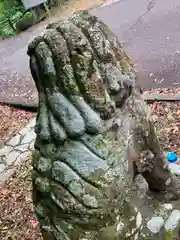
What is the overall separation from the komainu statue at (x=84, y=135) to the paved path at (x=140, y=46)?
13.4 ft

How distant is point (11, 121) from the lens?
266 inches

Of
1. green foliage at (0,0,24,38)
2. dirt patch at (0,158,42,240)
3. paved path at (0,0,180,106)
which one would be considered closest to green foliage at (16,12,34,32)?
green foliage at (0,0,24,38)

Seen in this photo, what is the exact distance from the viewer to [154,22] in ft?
27.5

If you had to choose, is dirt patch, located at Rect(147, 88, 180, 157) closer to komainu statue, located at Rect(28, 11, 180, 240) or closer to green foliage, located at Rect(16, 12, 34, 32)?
komainu statue, located at Rect(28, 11, 180, 240)

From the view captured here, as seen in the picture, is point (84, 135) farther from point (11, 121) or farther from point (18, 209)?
point (11, 121)

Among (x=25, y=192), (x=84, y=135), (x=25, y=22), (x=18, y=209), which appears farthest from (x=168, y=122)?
(x=25, y=22)

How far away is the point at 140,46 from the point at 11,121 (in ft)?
8.42

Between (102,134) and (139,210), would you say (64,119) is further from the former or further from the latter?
(139,210)

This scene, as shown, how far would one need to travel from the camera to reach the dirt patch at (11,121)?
6.40 m

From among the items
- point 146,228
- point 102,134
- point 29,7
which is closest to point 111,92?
point 102,134

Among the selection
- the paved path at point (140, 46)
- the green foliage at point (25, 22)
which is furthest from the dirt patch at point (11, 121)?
the green foliage at point (25, 22)

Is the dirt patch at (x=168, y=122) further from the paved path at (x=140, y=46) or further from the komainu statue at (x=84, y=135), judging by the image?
the komainu statue at (x=84, y=135)

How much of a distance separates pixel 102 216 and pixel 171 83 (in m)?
4.35

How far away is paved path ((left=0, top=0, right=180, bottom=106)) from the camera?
22.2 feet
